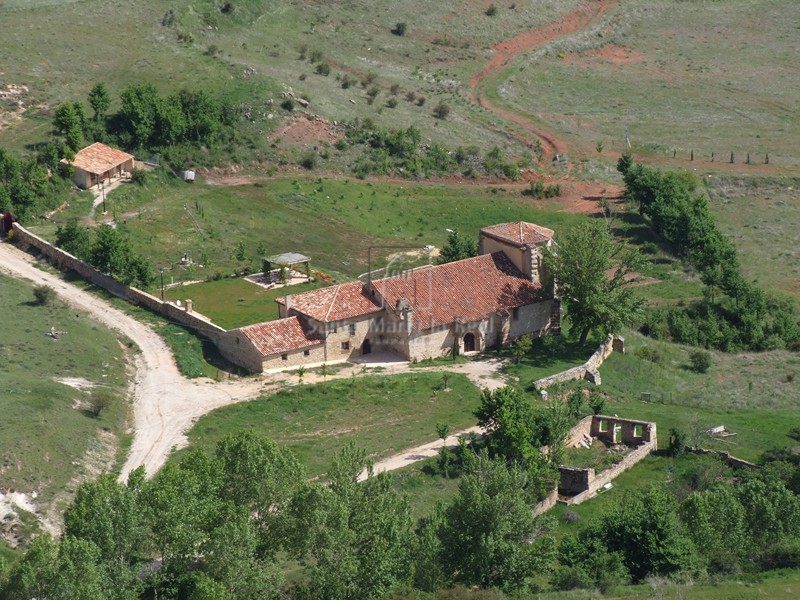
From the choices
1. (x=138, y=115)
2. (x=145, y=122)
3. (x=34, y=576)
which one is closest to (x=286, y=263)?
(x=145, y=122)

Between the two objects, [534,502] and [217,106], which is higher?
[217,106]

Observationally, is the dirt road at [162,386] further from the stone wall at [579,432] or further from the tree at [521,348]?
the stone wall at [579,432]

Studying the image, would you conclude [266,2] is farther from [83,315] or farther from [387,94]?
[83,315]

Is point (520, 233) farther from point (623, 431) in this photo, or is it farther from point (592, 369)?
point (623, 431)

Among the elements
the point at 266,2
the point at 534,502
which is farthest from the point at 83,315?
the point at 266,2

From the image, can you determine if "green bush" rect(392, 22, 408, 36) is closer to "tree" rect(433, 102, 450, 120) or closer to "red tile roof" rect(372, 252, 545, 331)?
"tree" rect(433, 102, 450, 120)

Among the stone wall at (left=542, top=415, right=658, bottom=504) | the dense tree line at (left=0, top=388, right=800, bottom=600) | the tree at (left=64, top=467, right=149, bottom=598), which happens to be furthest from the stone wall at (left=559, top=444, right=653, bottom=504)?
the tree at (left=64, top=467, right=149, bottom=598)

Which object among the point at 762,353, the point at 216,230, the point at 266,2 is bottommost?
the point at 762,353

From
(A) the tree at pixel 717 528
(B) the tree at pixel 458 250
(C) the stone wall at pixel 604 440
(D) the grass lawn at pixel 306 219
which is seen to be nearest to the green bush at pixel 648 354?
(C) the stone wall at pixel 604 440
